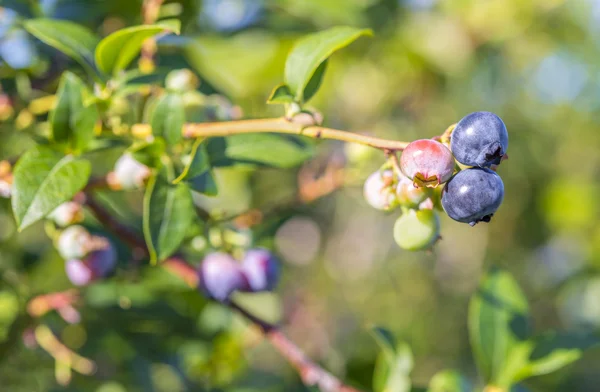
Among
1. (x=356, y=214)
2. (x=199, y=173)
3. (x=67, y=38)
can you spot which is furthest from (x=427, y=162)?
(x=356, y=214)

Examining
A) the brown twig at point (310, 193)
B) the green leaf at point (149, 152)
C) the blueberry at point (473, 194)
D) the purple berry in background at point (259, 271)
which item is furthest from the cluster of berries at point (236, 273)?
the blueberry at point (473, 194)

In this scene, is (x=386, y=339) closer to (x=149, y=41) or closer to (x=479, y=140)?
(x=479, y=140)

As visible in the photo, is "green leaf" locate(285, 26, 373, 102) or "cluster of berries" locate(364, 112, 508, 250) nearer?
"cluster of berries" locate(364, 112, 508, 250)

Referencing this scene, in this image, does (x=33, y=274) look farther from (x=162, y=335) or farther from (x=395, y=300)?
(x=395, y=300)

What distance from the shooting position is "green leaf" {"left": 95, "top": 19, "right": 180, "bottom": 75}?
0.86m

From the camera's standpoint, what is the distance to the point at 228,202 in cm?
230

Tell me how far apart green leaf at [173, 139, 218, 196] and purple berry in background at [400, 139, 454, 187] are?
0.89 feet

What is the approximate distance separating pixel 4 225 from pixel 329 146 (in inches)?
34.0

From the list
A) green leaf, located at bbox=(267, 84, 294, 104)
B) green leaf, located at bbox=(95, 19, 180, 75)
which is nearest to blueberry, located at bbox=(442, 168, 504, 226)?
green leaf, located at bbox=(267, 84, 294, 104)

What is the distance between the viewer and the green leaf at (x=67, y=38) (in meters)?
0.90

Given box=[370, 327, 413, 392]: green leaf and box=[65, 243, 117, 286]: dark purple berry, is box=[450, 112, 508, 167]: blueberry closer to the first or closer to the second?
box=[370, 327, 413, 392]: green leaf

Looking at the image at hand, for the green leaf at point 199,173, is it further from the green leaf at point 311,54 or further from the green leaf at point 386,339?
the green leaf at point 386,339

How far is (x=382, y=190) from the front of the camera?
0.78m

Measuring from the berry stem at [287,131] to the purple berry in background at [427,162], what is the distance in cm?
4
